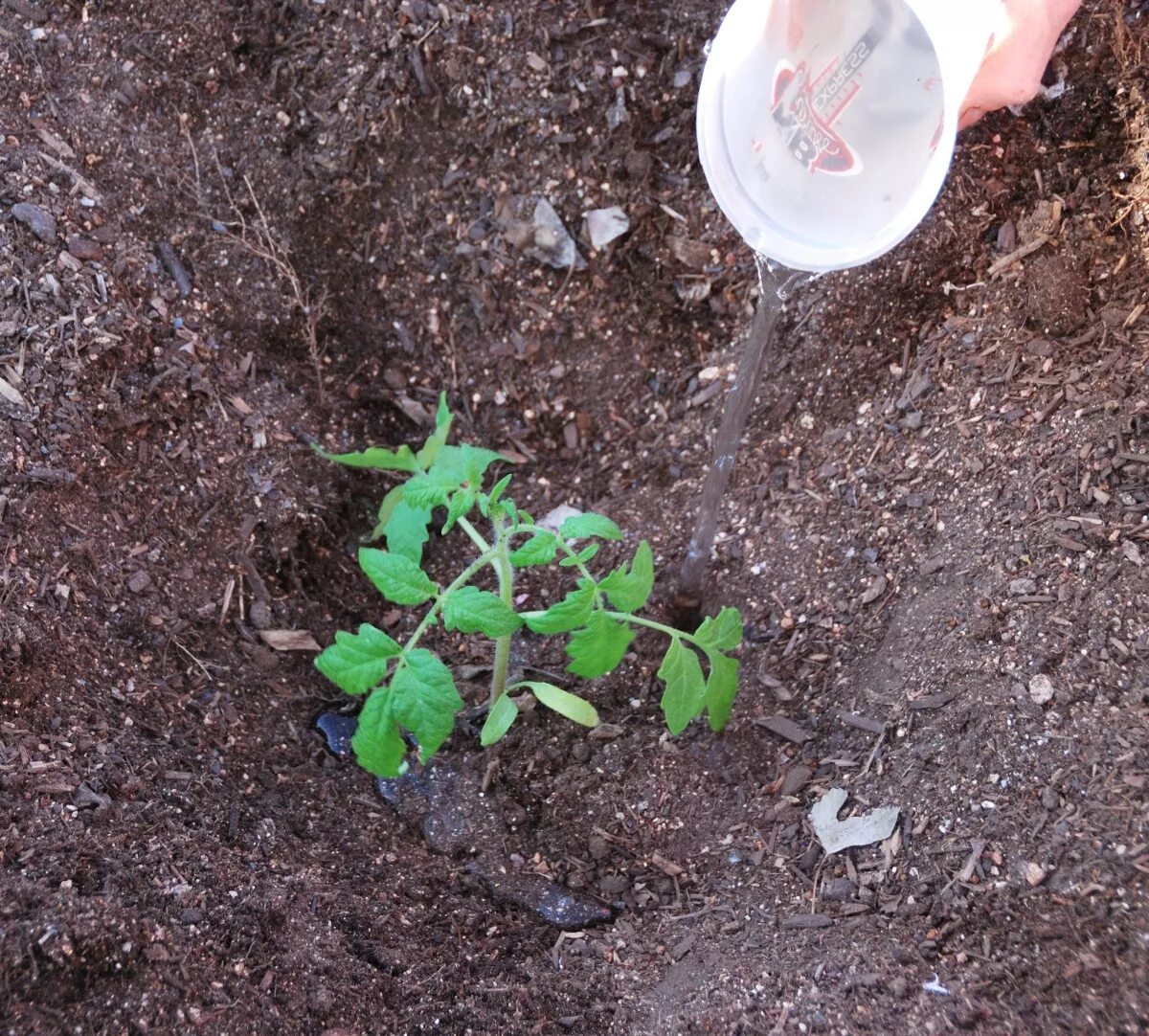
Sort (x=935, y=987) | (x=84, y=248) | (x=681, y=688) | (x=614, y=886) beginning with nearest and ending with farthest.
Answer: (x=935, y=987) < (x=681, y=688) < (x=614, y=886) < (x=84, y=248)

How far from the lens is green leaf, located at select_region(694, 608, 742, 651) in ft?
4.88

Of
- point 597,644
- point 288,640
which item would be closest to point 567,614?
point 597,644

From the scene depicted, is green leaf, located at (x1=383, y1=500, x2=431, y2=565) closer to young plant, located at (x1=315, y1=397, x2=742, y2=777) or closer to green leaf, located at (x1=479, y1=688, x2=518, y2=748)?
young plant, located at (x1=315, y1=397, x2=742, y2=777)

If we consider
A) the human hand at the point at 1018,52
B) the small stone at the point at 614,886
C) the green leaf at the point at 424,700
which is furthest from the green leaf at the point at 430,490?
Result: the human hand at the point at 1018,52

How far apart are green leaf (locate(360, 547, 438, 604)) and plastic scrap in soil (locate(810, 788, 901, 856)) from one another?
729 mm

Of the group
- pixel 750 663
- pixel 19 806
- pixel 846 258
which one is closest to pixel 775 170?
pixel 846 258

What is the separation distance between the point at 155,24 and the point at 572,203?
0.97 meters

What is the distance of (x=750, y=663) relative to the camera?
1810 millimetres

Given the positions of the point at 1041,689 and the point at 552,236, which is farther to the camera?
the point at 552,236

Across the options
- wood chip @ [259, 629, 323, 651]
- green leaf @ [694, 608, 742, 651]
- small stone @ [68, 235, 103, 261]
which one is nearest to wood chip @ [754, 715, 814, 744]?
green leaf @ [694, 608, 742, 651]

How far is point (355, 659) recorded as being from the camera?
52.4 inches

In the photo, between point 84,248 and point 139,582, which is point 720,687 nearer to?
point 139,582

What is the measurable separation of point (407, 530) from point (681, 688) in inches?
20.5

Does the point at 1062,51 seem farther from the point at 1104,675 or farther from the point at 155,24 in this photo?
the point at 155,24
